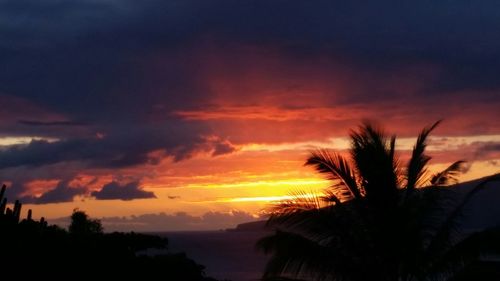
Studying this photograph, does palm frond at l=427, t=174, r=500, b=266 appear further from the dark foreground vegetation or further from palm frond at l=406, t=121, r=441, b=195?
the dark foreground vegetation

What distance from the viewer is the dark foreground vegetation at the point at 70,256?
23.5 metres

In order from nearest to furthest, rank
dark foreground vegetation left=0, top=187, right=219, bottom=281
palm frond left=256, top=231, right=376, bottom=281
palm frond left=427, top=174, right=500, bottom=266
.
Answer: palm frond left=256, top=231, right=376, bottom=281, palm frond left=427, top=174, right=500, bottom=266, dark foreground vegetation left=0, top=187, right=219, bottom=281

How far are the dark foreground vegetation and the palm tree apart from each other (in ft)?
27.0

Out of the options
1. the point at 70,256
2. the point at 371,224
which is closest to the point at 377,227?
the point at 371,224

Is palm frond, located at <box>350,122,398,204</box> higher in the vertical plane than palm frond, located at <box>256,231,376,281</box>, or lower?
higher

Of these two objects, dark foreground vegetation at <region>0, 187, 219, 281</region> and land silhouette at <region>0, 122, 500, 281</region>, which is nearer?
land silhouette at <region>0, 122, 500, 281</region>

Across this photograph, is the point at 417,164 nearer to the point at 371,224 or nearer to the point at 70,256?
the point at 371,224

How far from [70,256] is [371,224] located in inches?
434

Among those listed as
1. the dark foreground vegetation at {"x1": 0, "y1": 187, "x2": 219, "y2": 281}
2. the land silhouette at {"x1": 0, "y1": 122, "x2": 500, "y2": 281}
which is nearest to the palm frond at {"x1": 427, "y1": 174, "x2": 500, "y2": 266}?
the land silhouette at {"x1": 0, "y1": 122, "x2": 500, "y2": 281}

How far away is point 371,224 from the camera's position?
20703mm

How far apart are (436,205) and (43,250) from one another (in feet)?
42.4

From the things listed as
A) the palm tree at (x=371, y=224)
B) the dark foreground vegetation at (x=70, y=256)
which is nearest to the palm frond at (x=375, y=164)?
the palm tree at (x=371, y=224)

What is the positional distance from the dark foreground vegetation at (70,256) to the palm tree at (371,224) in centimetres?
824

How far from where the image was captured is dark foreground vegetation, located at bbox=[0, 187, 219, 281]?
23484 millimetres
